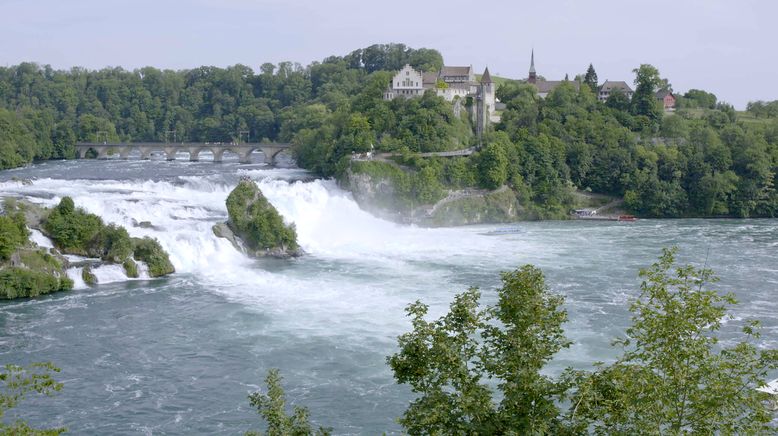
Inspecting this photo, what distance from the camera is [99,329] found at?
2550cm

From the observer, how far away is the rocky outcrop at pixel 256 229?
37.6 metres

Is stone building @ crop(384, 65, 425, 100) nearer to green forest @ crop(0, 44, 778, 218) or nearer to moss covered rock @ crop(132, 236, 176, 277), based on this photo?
green forest @ crop(0, 44, 778, 218)

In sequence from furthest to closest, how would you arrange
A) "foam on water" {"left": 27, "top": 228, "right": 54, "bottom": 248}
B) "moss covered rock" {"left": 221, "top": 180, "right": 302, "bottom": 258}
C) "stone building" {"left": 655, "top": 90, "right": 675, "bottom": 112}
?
"stone building" {"left": 655, "top": 90, "right": 675, "bottom": 112} → "moss covered rock" {"left": 221, "top": 180, "right": 302, "bottom": 258} → "foam on water" {"left": 27, "top": 228, "right": 54, "bottom": 248}

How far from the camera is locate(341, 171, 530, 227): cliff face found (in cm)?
5097

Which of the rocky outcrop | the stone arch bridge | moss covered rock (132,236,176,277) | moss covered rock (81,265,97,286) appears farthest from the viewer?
the stone arch bridge

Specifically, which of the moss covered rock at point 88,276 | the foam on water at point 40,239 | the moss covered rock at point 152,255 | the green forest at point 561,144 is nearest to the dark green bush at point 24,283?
the moss covered rock at point 88,276

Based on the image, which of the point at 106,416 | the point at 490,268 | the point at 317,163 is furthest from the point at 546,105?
the point at 106,416

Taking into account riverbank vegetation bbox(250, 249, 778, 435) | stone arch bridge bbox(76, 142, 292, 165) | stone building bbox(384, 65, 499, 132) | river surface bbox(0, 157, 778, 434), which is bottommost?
river surface bbox(0, 157, 778, 434)

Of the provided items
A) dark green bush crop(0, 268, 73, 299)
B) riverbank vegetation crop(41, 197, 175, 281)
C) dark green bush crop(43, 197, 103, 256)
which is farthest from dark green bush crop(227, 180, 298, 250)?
dark green bush crop(0, 268, 73, 299)

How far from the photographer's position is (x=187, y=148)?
7569cm

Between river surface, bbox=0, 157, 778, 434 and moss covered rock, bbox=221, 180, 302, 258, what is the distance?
1311 mm

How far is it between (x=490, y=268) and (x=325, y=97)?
2312 inches

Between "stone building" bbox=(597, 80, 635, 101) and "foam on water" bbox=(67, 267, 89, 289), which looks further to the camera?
"stone building" bbox=(597, 80, 635, 101)

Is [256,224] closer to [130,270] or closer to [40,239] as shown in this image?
[130,270]
